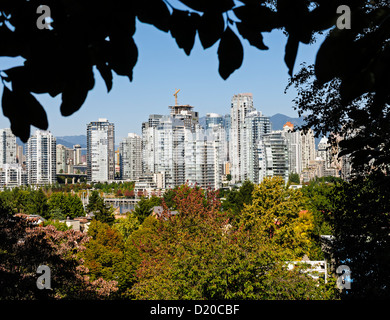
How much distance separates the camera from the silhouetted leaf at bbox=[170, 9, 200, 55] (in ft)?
2.39

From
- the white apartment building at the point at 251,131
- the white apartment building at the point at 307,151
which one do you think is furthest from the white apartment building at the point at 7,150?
the white apartment building at the point at 307,151

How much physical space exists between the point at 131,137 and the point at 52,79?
8203 centimetres

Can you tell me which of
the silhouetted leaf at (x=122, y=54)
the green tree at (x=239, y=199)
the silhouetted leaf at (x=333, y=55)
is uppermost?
the silhouetted leaf at (x=122, y=54)

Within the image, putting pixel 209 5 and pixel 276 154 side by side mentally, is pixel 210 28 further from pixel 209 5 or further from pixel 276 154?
pixel 276 154

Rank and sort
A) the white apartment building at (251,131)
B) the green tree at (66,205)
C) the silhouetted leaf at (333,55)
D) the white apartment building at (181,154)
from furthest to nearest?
the white apartment building at (251,131), the white apartment building at (181,154), the green tree at (66,205), the silhouetted leaf at (333,55)

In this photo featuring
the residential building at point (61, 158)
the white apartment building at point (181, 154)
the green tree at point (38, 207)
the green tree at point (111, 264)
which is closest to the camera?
the green tree at point (111, 264)

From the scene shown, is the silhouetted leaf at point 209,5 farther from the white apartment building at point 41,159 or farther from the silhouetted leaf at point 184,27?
the white apartment building at point 41,159

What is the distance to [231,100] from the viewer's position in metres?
79.9

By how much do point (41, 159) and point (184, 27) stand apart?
75256 mm

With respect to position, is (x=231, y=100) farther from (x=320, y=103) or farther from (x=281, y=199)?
(x=320, y=103)

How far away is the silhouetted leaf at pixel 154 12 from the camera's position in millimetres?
682

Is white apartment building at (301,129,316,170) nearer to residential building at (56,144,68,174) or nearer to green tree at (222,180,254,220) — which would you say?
residential building at (56,144,68,174)

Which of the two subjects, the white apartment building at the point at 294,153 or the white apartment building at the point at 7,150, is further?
the white apartment building at the point at 294,153
